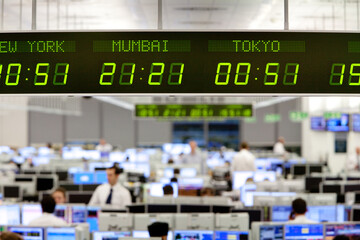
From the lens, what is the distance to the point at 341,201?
11.0 m

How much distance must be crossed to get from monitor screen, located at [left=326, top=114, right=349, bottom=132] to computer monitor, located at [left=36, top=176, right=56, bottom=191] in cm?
1251

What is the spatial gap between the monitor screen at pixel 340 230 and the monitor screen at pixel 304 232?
0.30 feet

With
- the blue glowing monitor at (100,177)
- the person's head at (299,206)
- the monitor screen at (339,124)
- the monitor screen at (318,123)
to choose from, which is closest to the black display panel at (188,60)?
the person's head at (299,206)

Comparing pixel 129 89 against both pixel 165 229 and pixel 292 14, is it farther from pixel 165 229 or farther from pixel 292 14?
pixel 292 14

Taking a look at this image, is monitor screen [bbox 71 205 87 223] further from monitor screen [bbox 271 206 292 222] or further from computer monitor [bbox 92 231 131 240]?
monitor screen [bbox 271 206 292 222]

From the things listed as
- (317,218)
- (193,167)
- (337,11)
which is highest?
(337,11)

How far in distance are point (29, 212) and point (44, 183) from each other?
18.4ft

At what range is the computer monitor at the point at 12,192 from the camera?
39.8 ft

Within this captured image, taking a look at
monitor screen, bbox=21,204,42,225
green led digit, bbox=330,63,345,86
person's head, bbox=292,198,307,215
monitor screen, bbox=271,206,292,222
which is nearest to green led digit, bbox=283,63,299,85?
green led digit, bbox=330,63,345,86

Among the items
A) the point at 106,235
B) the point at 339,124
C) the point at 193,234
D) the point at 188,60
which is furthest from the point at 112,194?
the point at 339,124

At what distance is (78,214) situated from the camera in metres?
8.30

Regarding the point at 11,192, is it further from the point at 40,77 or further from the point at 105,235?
the point at 40,77

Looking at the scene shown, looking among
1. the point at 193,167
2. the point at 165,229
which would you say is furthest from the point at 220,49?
the point at 193,167

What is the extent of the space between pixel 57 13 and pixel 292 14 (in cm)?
401
